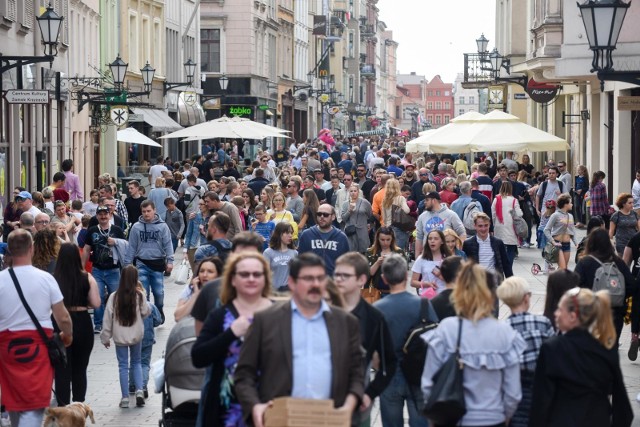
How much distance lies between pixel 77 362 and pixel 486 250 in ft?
16.8

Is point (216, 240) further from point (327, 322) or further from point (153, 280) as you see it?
point (327, 322)

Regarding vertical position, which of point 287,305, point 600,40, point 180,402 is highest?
point 600,40

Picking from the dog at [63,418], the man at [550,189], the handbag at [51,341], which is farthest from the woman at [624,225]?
the man at [550,189]

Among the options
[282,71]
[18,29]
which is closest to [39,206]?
[18,29]

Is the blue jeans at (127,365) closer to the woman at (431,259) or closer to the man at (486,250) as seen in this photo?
the woman at (431,259)

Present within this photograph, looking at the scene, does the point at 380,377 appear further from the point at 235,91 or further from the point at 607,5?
the point at 235,91

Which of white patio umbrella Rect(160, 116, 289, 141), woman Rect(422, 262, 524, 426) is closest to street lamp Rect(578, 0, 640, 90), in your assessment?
woman Rect(422, 262, 524, 426)

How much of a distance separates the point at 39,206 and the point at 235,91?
4747 cm

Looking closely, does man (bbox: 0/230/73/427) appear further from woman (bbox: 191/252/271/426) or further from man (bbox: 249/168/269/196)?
man (bbox: 249/168/269/196)

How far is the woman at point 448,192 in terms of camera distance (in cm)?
2283

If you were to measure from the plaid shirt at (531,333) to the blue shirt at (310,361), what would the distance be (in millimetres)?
1762

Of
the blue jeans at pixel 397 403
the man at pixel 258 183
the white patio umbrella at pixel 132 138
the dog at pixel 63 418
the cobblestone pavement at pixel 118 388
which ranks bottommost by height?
the cobblestone pavement at pixel 118 388

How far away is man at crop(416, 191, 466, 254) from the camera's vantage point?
707 inches

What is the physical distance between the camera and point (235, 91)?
218ft
